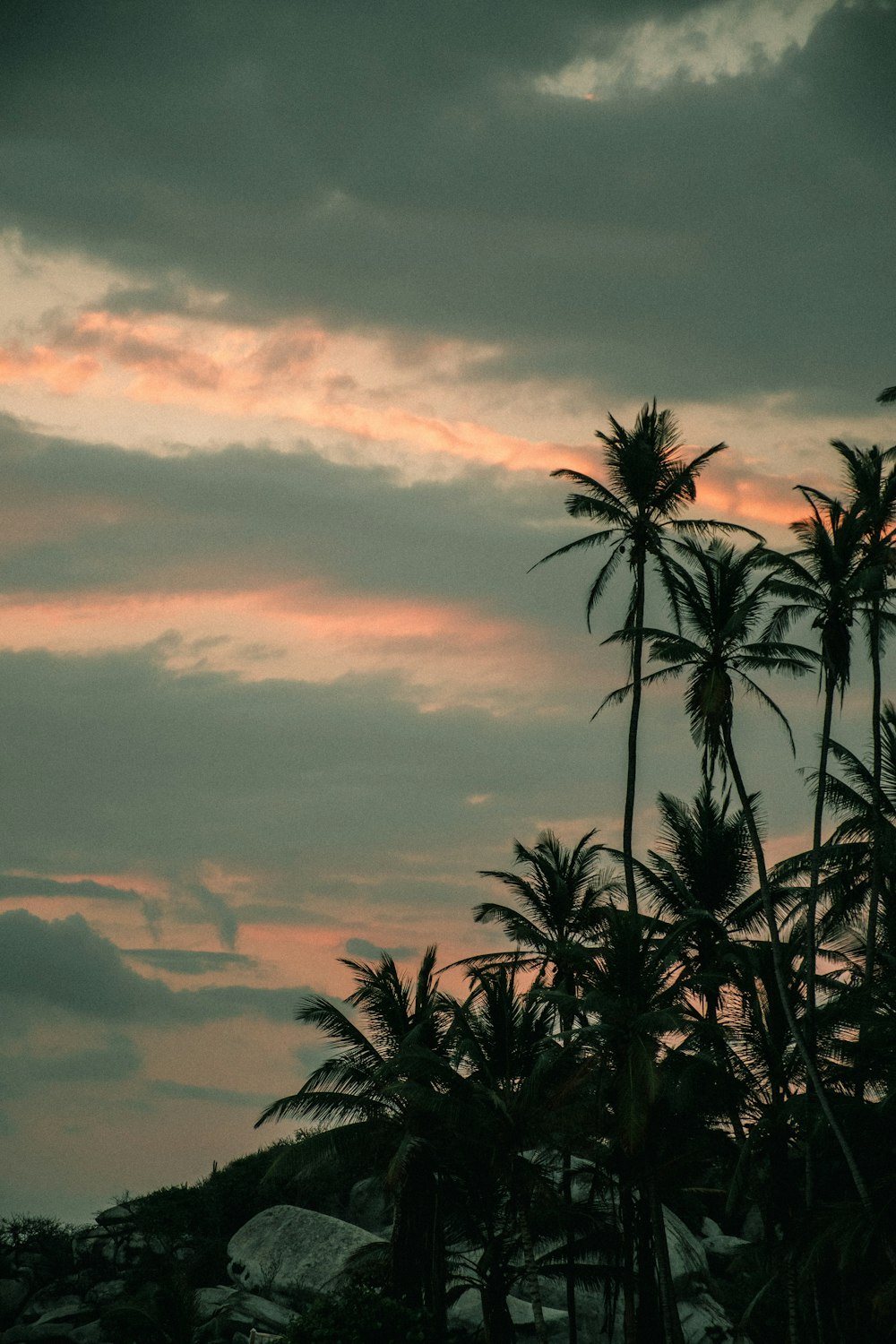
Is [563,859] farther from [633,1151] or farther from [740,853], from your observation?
[633,1151]

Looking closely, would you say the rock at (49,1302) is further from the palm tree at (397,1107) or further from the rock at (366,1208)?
the palm tree at (397,1107)

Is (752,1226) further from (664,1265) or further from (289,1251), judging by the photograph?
(664,1265)

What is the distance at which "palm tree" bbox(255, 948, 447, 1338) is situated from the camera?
27.8 m

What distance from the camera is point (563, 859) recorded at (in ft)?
139

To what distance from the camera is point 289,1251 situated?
39.1 meters

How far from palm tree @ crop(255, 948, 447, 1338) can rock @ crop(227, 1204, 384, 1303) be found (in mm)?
10019

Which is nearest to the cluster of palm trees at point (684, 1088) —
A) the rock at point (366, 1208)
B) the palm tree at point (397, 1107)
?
the palm tree at point (397, 1107)

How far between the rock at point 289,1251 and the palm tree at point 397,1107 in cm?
1002

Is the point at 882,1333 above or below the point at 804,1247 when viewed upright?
below

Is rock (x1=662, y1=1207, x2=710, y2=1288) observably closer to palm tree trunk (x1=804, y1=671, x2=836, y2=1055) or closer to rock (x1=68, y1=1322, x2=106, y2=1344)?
palm tree trunk (x1=804, y1=671, x2=836, y2=1055)

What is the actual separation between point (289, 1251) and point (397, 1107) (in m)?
12.6

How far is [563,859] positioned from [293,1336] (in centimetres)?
1867

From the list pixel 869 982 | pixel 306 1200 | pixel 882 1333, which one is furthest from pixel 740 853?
pixel 306 1200

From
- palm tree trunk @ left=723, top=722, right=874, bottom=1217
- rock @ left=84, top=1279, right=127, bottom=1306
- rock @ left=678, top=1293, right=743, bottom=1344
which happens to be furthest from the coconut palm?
rock @ left=84, top=1279, right=127, bottom=1306
